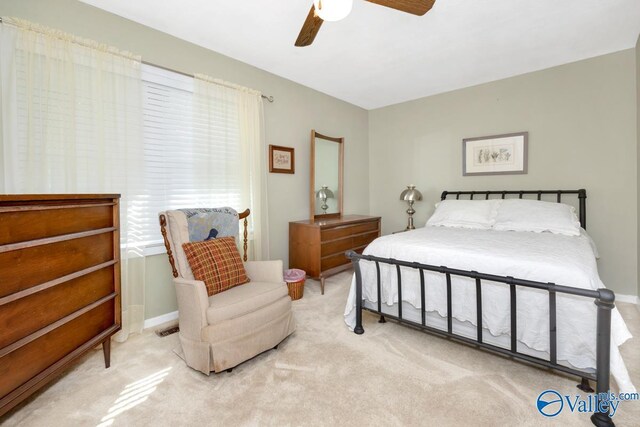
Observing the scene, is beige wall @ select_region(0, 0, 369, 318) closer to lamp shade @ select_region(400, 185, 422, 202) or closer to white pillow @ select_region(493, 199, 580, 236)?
lamp shade @ select_region(400, 185, 422, 202)

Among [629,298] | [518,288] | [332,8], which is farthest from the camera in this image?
[629,298]

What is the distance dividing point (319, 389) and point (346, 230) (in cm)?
230

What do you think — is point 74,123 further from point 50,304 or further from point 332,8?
point 332,8

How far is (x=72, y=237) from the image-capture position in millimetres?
1599

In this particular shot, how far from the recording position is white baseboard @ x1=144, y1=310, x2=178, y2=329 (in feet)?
8.64

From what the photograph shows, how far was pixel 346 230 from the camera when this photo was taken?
12.7ft

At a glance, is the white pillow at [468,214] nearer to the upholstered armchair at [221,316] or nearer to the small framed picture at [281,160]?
the small framed picture at [281,160]

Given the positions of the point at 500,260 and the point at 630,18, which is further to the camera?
the point at 630,18

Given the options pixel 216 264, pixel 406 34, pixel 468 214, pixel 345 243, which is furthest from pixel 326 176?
pixel 216 264

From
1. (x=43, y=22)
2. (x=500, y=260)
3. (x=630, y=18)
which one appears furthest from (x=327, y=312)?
(x=630, y=18)

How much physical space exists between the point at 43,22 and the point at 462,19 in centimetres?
322

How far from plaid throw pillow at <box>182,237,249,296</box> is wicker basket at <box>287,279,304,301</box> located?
3.02 feet

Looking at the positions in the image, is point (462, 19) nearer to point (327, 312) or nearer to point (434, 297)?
point (434, 297)

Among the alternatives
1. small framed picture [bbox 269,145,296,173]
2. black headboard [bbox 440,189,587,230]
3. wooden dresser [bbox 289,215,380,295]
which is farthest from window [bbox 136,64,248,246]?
black headboard [bbox 440,189,587,230]
